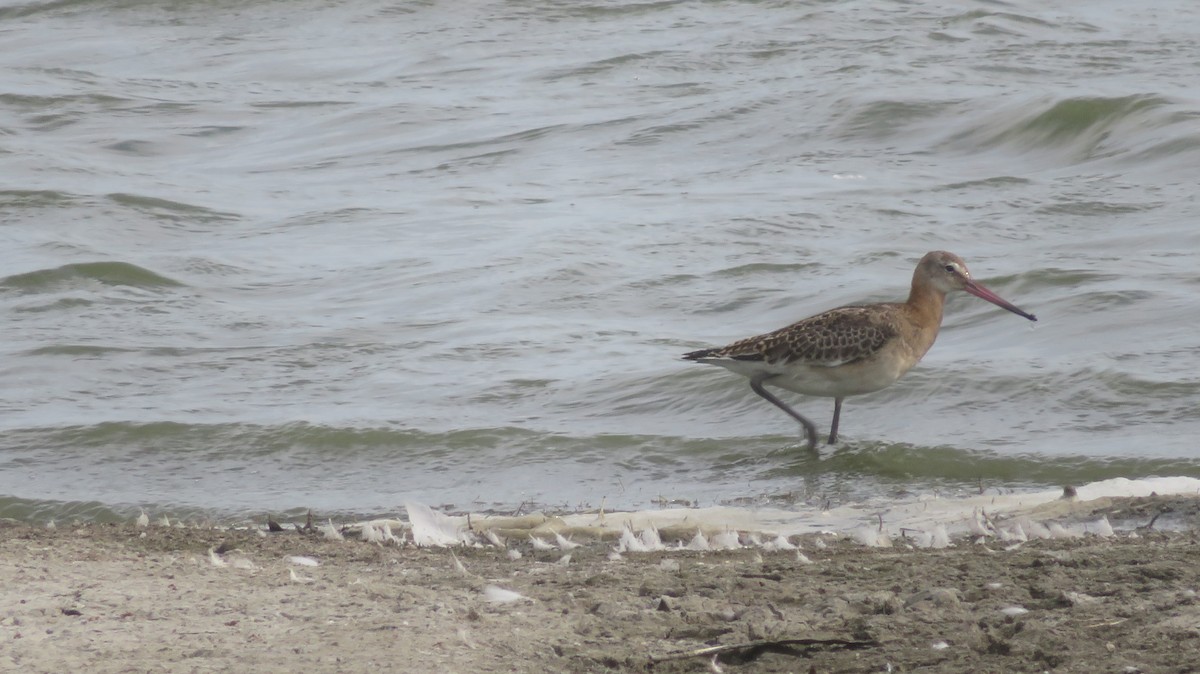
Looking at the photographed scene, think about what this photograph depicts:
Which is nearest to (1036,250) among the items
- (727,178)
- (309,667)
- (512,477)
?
Answer: (727,178)

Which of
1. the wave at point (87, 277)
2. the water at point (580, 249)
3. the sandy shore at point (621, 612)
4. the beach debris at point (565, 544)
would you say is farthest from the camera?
the wave at point (87, 277)

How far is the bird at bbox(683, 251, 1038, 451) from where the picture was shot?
31.6ft

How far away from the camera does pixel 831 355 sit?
9609mm

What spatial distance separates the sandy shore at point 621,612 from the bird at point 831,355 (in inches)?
148

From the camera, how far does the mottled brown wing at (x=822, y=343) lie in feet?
31.5

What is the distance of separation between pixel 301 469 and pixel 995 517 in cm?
401

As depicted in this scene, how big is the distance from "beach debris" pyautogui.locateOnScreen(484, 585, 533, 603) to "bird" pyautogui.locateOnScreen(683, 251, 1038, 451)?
4503 millimetres

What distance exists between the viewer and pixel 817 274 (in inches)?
502

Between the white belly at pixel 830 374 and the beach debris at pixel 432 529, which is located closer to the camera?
the beach debris at pixel 432 529

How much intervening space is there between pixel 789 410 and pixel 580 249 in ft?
13.9

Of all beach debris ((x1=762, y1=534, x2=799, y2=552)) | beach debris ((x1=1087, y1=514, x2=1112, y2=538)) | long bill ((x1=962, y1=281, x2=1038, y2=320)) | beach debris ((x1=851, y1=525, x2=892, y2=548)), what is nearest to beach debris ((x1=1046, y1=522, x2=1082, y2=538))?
beach debris ((x1=1087, y1=514, x2=1112, y2=538))

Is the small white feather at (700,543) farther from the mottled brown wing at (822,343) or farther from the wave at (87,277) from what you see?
the wave at (87,277)

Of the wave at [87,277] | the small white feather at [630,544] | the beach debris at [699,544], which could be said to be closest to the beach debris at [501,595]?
the small white feather at [630,544]

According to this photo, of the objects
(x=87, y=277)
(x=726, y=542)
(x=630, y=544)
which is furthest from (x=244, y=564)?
(x=87, y=277)
